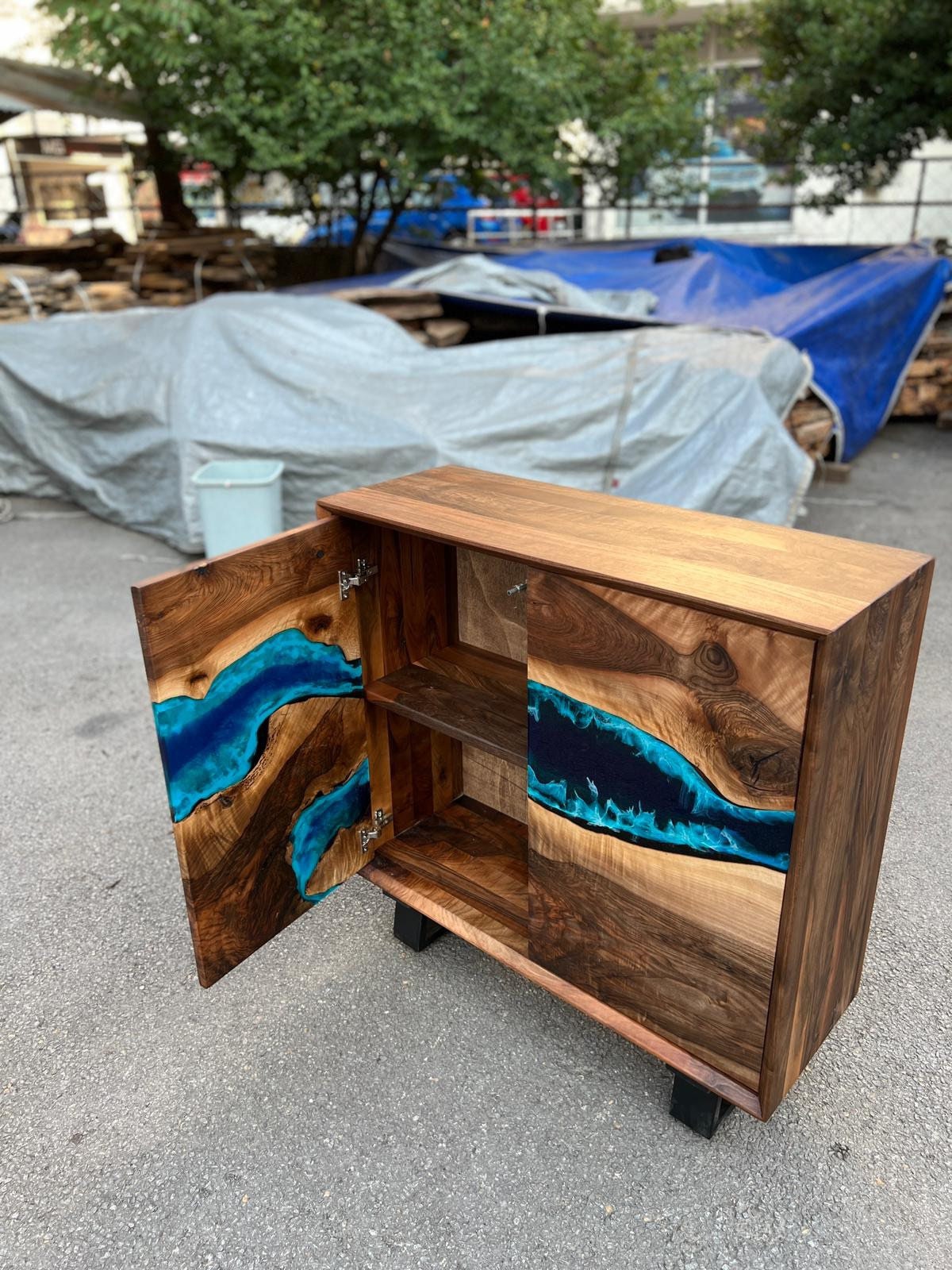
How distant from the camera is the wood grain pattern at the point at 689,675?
149 centimetres

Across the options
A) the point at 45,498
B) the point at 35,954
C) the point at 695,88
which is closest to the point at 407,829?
the point at 35,954

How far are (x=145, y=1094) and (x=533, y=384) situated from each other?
13.3ft

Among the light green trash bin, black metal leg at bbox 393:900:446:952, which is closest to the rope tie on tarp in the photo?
the light green trash bin

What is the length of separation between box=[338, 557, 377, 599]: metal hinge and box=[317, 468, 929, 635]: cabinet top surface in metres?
0.15

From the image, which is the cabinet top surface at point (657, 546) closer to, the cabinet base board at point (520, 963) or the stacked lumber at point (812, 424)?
the cabinet base board at point (520, 963)

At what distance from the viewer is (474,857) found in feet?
7.97

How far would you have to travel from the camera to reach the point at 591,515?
2033mm

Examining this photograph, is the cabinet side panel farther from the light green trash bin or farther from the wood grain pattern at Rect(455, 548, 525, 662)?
the light green trash bin

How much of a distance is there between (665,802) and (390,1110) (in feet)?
3.10

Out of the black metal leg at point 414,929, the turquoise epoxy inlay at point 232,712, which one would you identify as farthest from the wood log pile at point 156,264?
the black metal leg at point 414,929

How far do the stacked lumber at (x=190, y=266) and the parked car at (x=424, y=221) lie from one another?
1.27 meters

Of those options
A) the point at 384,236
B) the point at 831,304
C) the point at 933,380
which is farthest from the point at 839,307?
the point at 384,236

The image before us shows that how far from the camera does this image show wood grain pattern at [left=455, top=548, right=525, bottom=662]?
7.79 ft

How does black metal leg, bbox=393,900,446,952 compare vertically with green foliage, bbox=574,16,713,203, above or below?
below
